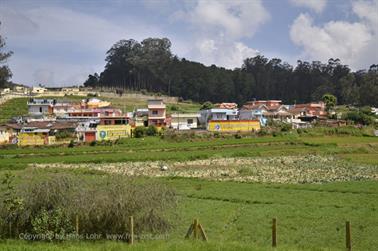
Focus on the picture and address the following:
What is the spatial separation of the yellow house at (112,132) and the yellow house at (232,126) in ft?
44.5

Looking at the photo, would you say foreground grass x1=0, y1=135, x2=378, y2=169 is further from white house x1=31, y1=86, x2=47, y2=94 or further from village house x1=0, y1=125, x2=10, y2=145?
→ white house x1=31, y1=86, x2=47, y2=94

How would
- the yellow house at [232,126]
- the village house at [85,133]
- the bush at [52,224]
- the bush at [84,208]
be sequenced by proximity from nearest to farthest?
the bush at [52,224]
the bush at [84,208]
the village house at [85,133]
the yellow house at [232,126]

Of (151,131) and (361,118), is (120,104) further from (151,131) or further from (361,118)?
(361,118)

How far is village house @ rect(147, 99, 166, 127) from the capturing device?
73.5 meters

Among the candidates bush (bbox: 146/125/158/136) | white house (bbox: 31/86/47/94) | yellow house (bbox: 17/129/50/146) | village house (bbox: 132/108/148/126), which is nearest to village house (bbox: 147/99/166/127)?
village house (bbox: 132/108/148/126)

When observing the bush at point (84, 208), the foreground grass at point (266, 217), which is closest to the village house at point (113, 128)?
the foreground grass at point (266, 217)

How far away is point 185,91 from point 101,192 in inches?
4482

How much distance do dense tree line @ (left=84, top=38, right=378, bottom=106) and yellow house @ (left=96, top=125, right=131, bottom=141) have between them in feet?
202

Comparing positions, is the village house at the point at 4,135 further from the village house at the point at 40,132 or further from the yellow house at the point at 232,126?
the yellow house at the point at 232,126

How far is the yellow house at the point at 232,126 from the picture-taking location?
70.3 metres

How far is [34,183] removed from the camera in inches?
569

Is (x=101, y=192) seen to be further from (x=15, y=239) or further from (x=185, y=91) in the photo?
(x=185, y=91)

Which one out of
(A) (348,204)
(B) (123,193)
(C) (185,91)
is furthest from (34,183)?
(C) (185,91)

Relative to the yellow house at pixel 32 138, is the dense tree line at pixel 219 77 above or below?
above
